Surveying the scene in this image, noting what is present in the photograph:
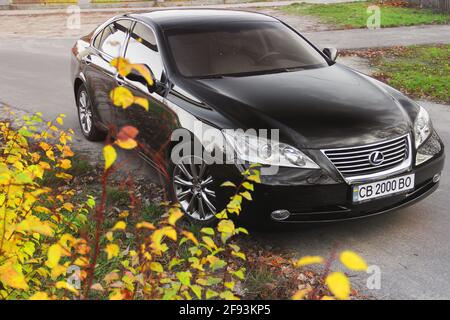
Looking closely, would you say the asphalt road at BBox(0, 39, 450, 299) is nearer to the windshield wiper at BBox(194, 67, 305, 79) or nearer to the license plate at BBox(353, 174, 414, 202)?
the license plate at BBox(353, 174, 414, 202)

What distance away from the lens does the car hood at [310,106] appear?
15.4ft

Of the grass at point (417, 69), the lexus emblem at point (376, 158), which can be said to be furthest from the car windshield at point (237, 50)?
the grass at point (417, 69)

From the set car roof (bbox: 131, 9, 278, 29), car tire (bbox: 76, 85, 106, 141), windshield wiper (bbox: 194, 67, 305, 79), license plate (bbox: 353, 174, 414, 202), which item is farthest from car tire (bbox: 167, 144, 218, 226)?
car tire (bbox: 76, 85, 106, 141)

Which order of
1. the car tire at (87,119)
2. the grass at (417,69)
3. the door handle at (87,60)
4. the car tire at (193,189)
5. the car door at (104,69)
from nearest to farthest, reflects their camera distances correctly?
the car tire at (193,189), the car door at (104,69), the door handle at (87,60), the car tire at (87,119), the grass at (417,69)

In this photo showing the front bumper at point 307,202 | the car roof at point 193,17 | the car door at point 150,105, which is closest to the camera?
the front bumper at point 307,202

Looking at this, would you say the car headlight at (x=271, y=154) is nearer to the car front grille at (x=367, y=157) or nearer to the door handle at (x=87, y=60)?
the car front grille at (x=367, y=157)

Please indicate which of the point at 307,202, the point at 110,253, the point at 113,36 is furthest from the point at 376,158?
the point at 113,36

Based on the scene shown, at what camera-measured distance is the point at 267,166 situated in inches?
179

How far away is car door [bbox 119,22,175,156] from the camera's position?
18.3 ft

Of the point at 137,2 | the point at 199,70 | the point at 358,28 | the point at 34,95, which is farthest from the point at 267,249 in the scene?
the point at 137,2

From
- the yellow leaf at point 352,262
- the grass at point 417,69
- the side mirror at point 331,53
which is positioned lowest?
the grass at point 417,69

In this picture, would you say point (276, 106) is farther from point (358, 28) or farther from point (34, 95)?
point (358, 28)

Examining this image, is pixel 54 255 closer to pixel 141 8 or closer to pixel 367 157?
pixel 367 157

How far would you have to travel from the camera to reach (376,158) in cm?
475
